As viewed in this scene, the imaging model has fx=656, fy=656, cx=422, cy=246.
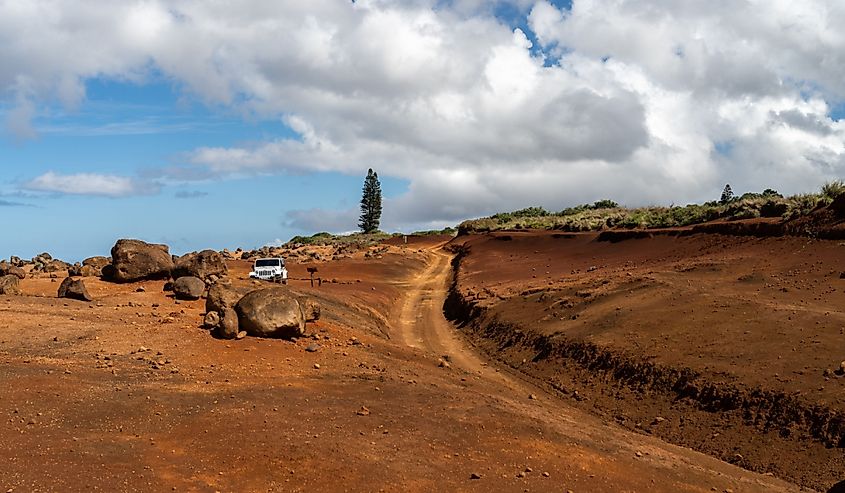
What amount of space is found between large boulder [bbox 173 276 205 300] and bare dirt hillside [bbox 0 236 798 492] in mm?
2837

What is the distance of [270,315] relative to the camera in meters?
18.6

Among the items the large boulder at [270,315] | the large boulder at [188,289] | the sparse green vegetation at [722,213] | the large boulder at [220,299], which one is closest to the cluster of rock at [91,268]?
the large boulder at [188,289]

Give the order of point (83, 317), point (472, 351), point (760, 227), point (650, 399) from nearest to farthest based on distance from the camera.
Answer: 1. point (650, 399)
2. point (83, 317)
3. point (472, 351)
4. point (760, 227)

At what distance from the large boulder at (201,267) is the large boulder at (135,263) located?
0.54 m

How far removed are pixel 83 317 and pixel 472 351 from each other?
14.0 meters

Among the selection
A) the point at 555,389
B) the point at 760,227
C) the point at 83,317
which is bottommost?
the point at 555,389

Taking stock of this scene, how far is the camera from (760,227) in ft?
104

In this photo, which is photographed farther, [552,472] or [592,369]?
[592,369]

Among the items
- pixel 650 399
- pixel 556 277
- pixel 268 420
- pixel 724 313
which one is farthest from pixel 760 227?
pixel 268 420

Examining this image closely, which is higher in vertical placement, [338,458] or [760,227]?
[760,227]

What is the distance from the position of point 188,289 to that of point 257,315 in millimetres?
6598

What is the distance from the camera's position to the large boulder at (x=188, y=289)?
78.2 ft

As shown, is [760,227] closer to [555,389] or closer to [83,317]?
[555,389]

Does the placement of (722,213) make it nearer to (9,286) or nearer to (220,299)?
(220,299)
